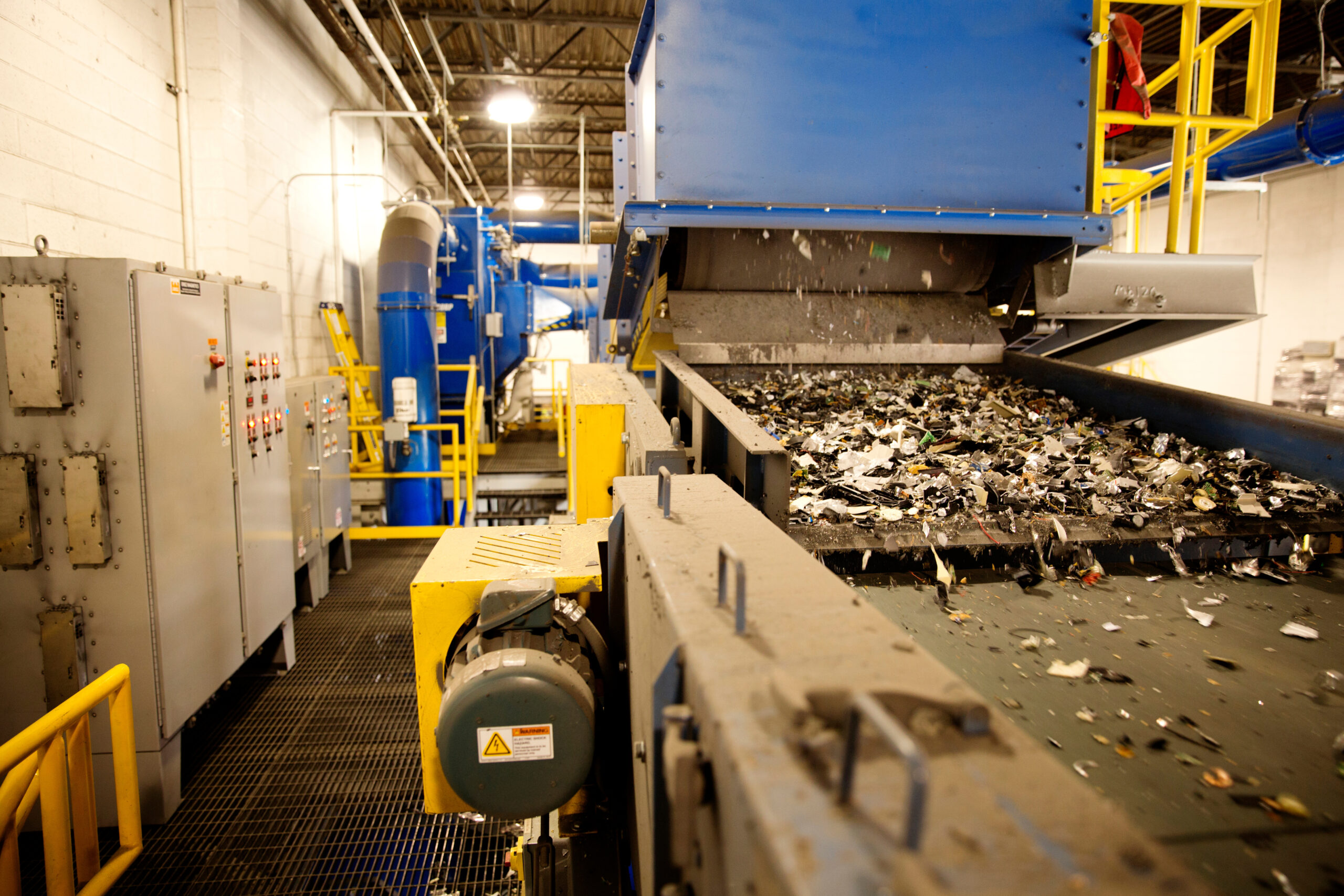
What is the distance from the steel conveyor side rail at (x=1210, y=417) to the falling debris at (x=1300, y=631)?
0.77 meters

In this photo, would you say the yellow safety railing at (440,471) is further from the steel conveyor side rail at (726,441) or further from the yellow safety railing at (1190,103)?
the yellow safety railing at (1190,103)

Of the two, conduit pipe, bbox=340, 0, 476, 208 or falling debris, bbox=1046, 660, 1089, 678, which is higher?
conduit pipe, bbox=340, 0, 476, 208

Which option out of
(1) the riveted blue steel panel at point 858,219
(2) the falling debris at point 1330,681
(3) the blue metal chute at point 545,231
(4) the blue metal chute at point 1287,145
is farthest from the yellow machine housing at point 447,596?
A: (3) the blue metal chute at point 545,231

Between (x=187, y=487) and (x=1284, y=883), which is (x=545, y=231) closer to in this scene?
(x=187, y=487)

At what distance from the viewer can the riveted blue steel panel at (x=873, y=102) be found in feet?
8.64

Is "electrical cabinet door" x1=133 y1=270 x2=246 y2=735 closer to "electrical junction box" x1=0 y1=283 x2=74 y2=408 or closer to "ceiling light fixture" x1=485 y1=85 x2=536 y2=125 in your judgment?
"electrical junction box" x1=0 y1=283 x2=74 y2=408

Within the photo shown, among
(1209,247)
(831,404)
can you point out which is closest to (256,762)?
(831,404)

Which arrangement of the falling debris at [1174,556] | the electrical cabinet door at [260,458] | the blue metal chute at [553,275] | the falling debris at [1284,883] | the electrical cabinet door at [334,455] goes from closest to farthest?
the falling debris at [1284,883] → the falling debris at [1174,556] → the electrical cabinet door at [260,458] → the electrical cabinet door at [334,455] → the blue metal chute at [553,275]

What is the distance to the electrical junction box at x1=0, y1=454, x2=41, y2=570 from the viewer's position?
2568 mm

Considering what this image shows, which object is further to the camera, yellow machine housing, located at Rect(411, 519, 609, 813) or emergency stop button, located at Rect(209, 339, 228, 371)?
emergency stop button, located at Rect(209, 339, 228, 371)

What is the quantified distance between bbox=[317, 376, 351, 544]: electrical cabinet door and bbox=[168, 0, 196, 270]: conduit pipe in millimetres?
1371

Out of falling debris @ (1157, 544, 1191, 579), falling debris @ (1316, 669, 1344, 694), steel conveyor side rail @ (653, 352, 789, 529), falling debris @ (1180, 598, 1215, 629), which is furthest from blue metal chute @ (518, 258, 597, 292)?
falling debris @ (1316, 669, 1344, 694)

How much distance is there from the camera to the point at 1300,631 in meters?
1.64

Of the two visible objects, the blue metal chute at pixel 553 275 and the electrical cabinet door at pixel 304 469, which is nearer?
the electrical cabinet door at pixel 304 469
